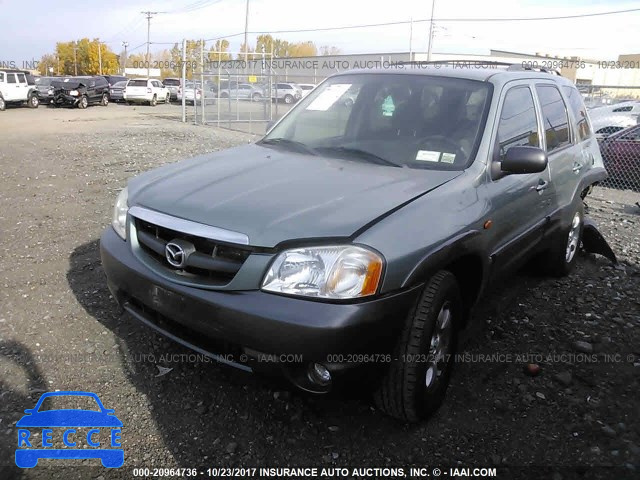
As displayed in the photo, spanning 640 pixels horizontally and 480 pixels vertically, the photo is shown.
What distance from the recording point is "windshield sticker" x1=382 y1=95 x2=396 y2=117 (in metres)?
3.73

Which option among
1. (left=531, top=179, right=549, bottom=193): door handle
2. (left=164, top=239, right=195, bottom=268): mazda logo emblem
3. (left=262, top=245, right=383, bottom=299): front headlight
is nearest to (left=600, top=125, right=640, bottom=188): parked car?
(left=531, top=179, right=549, bottom=193): door handle

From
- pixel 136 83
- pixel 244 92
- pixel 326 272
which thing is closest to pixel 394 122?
pixel 326 272

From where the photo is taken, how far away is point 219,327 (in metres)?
2.42

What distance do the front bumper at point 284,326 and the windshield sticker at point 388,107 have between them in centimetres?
162

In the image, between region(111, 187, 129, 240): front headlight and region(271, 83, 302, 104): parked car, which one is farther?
region(271, 83, 302, 104): parked car

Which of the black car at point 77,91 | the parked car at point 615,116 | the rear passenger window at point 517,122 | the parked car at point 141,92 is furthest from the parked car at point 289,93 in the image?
the rear passenger window at point 517,122

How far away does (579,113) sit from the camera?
5227mm

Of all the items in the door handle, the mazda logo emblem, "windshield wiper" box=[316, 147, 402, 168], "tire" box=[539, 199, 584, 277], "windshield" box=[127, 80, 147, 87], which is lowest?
"tire" box=[539, 199, 584, 277]

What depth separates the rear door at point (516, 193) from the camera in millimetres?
3328

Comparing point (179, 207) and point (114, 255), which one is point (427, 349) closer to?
point (179, 207)

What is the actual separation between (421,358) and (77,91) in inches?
1279

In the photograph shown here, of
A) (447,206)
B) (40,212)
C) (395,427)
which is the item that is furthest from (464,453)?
(40,212)

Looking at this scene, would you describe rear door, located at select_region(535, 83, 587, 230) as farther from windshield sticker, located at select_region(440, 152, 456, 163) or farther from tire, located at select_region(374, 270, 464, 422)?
tire, located at select_region(374, 270, 464, 422)

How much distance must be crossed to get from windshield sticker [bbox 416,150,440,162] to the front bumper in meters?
1.07
